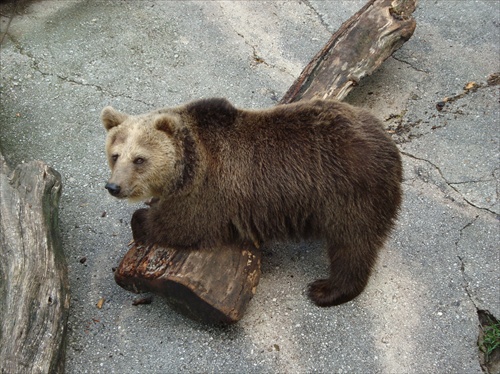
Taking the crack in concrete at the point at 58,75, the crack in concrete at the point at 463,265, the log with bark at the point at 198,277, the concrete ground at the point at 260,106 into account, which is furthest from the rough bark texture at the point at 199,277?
the crack in concrete at the point at 58,75

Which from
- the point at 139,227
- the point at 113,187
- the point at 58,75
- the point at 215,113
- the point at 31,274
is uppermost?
the point at 215,113

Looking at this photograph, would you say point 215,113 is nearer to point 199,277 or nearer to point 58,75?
point 199,277

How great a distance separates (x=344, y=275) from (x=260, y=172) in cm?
95

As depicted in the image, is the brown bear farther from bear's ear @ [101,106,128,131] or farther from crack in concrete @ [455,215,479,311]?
crack in concrete @ [455,215,479,311]

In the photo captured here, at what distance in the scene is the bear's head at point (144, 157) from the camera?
143 inches

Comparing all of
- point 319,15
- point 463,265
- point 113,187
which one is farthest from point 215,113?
point 319,15

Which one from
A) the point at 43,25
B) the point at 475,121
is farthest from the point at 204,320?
the point at 43,25

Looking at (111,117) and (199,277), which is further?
(111,117)

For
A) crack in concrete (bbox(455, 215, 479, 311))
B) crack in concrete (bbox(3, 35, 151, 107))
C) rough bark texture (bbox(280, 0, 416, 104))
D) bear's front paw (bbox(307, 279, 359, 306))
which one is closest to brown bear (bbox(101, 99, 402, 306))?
bear's front paw (bbox(307, 279, 359, 306))

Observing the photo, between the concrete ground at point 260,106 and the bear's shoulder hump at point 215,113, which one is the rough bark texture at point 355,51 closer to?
the concrete ground at point 260,106

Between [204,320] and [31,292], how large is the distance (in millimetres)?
1113

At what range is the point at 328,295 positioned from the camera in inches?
159

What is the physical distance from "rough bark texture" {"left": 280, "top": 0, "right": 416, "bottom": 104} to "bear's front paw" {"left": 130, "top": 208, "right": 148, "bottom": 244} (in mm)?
1630

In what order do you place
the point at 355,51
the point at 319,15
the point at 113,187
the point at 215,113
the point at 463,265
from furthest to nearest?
the point at 319,15 → the point at 355,51 → the point at 463,265 → the point at 215,113 → the point at 113,187
